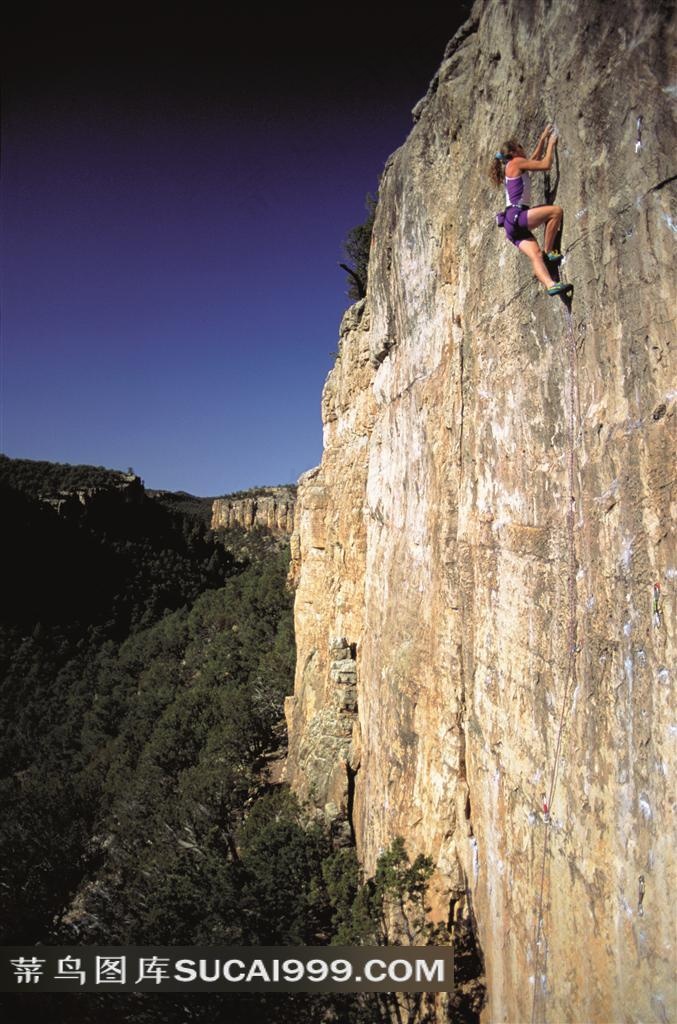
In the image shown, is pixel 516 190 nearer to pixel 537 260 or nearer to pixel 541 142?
pixel 541 142

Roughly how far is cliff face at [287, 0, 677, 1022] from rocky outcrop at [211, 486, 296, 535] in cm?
3917

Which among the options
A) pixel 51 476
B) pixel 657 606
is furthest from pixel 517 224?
pixel 51 476

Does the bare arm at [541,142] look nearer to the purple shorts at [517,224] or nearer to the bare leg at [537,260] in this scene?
the purple shorts at [517,224]

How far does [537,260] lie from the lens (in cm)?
444

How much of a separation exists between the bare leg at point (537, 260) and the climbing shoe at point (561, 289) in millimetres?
50

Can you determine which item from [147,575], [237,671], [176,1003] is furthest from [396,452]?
[147,575]

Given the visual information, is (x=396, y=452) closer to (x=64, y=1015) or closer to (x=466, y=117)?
(x=466, y=117)

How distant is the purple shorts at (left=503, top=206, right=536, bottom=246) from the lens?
4570 millimetres

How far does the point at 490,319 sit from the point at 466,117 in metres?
2.55

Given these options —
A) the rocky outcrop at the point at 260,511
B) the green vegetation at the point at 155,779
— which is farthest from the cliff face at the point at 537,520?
the rocky outcrop at the point at 260,511

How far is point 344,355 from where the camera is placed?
12453 millimetres

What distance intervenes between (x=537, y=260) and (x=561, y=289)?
0.38m

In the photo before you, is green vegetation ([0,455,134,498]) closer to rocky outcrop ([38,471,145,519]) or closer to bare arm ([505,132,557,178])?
rocky outcrop ([38,471,145,519])

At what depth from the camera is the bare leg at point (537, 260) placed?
4.39 metres
